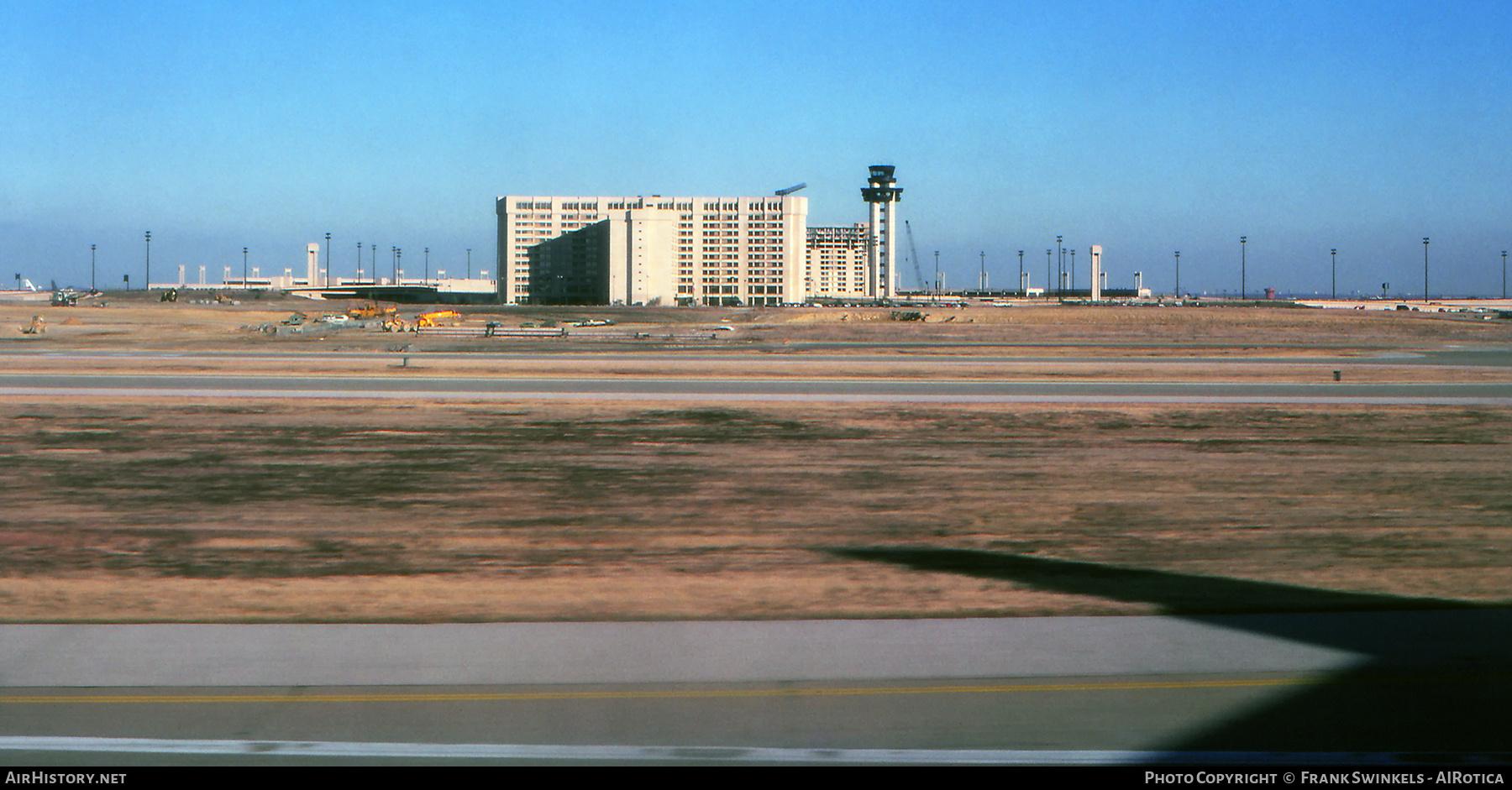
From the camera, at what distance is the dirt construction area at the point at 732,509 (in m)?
9.04

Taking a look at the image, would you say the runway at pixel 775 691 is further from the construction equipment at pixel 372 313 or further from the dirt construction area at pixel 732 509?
the construction equipment at pixel 372 313

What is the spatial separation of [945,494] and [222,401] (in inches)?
726

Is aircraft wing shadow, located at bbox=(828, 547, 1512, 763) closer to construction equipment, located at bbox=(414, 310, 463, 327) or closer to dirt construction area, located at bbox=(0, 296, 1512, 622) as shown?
dirt construction area, located at bbox=(0, 296, 1512, 622)

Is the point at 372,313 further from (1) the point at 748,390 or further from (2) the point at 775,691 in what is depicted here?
(2) the point at 775,691

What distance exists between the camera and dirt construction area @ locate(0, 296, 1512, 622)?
904 centimetres

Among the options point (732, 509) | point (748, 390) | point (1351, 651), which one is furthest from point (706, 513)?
point (748, 390)

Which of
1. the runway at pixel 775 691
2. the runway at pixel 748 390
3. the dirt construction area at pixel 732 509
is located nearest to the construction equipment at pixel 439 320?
the runway at pixel 748 390

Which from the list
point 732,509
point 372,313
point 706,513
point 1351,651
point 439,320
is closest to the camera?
point 1351,651

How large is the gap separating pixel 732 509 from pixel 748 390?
15839 mm

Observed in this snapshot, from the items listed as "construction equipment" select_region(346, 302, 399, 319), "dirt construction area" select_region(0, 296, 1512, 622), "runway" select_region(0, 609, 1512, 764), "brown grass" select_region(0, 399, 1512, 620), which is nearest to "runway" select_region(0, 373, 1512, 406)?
"dirt construction area" select_region(0, 296, 1512, 622)

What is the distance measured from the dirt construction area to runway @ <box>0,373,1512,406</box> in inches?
48.6

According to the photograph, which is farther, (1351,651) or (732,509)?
(732,509)

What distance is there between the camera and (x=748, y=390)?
95.2ft

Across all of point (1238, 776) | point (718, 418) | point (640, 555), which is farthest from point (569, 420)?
point (1238, 776)
